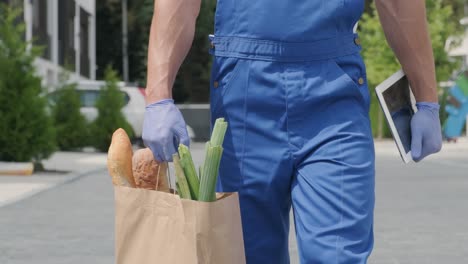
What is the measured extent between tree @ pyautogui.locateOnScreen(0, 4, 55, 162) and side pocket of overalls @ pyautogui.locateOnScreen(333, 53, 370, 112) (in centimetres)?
1637

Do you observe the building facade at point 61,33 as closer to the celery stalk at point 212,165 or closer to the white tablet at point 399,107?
the white tablet at point 399,107

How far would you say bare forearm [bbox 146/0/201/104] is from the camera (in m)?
3.45

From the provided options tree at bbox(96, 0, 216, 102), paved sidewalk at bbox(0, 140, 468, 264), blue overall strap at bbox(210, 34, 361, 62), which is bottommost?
tree at bbox(96, 0, 216, 102)

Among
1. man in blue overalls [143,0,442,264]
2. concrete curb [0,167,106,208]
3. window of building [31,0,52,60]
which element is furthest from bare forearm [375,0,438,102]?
window of building [31,0,52,60]

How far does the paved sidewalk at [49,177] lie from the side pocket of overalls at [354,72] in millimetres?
10093

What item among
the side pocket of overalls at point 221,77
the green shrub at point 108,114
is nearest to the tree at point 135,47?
the green shrub at point 108,114

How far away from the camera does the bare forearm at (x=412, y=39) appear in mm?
3625

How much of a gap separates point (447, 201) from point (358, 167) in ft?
34.1

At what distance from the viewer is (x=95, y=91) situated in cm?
3188

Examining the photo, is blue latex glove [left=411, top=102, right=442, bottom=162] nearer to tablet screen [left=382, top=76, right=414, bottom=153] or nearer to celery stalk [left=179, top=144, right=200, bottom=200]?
tablet screen [left=382, top=76, right=414, bottom=153]

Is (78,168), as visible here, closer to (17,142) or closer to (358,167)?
(17,142)

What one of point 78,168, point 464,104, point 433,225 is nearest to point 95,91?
point 78,168

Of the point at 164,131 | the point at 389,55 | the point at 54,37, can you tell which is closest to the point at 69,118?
the point at 54,37

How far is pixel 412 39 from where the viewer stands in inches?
143
